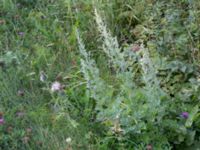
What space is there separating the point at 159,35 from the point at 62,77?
90cm

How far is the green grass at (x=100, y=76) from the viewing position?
2.88 metres

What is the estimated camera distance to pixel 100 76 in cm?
354

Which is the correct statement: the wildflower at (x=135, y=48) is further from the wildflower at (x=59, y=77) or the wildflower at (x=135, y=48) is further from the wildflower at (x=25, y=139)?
the wildflower at (x=25, y=139)

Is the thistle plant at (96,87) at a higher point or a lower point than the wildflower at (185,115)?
higher

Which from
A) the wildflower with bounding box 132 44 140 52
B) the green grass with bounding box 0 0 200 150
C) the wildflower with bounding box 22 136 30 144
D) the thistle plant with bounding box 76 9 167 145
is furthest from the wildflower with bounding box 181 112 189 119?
the wildflower with bounding box 22 136 30 144

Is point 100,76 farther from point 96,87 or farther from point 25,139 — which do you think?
point 25,139

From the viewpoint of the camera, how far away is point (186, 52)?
3.46 meters

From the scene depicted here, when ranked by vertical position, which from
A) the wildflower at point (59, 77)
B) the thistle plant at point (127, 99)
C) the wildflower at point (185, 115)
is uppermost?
the thistle plant at point (127, 99)

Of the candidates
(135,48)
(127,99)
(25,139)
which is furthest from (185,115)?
(25,139)

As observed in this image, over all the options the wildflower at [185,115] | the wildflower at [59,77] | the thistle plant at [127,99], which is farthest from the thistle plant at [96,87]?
the wildflower at [59,77]

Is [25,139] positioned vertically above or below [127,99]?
below

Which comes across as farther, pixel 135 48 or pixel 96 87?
pixel 135 48

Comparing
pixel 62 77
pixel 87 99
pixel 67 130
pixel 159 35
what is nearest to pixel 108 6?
pixel 159 35

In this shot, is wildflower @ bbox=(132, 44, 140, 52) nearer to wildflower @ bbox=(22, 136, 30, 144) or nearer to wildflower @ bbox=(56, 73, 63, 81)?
wildflower @ bbox=(56, 73, 63, 81)
